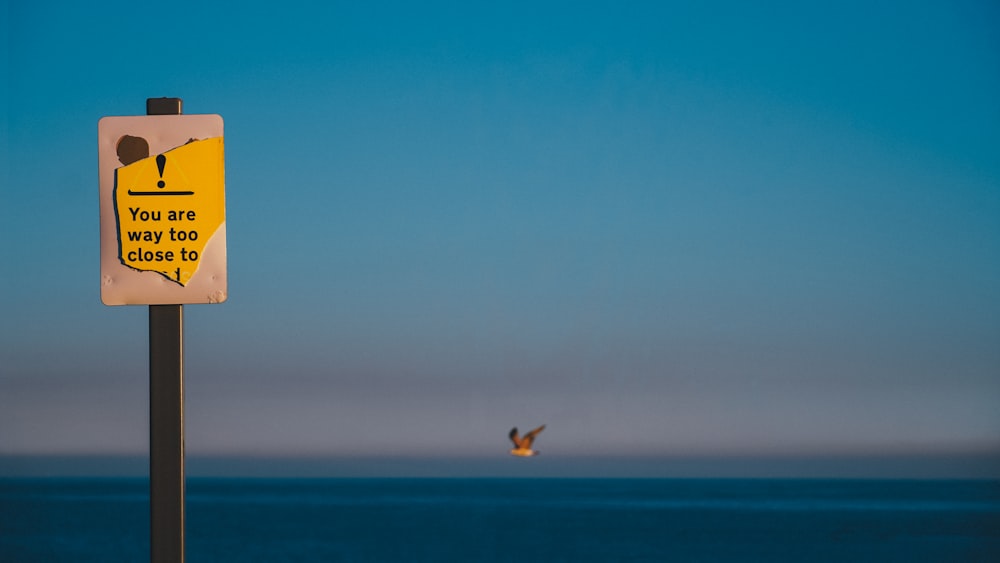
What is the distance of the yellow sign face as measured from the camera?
371 centimetres

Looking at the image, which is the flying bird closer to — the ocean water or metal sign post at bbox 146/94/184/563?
metal sign post at bbox 146/94/184/563

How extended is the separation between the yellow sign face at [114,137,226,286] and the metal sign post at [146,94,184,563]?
10.7 inches

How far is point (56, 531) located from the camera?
82.8m

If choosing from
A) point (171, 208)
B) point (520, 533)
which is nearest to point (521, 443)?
point (171, 208)

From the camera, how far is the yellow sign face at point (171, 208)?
371 cm

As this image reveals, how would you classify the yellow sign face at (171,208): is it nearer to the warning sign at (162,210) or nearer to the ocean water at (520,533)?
the warning sign at (162,210)

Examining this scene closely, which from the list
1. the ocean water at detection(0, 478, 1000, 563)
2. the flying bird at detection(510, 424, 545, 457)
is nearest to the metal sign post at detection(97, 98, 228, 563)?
the flying bird at detection(510, 424, 545, 457)

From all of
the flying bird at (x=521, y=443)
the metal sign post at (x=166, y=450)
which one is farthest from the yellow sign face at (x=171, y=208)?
the flying bird at (x=521, y=443)

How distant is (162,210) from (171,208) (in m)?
0.03

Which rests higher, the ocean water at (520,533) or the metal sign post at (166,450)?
the metal sign post at (166,450)

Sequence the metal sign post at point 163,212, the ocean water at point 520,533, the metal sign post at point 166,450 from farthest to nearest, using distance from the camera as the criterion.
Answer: the ocean water at point 520,533 → the metal sign post at point 163,212 → the metal sign post at point 166,450

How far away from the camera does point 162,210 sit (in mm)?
3729

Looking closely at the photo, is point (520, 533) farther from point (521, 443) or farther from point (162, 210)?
point (162, 210)

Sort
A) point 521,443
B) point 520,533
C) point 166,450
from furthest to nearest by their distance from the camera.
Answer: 1. point 520,533
2. point 521,443
3. point 166,450
